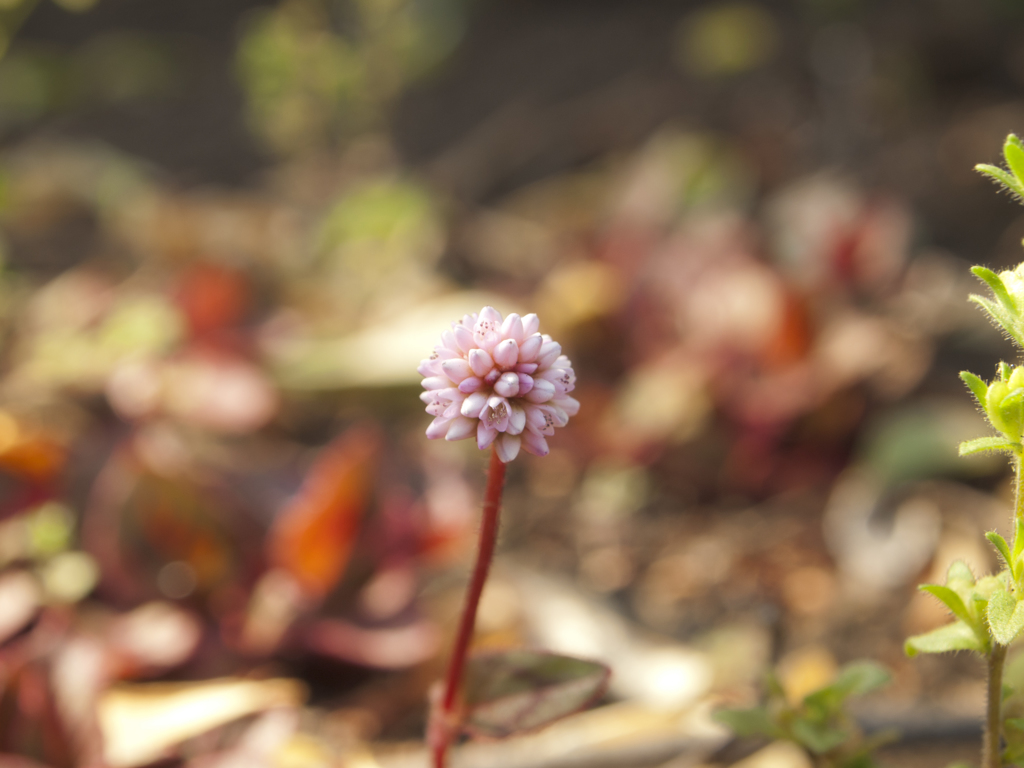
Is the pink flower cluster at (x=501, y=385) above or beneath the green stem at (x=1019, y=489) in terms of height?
above

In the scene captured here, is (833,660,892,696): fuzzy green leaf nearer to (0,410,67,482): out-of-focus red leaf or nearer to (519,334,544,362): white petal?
(519,334,544,362): white petal

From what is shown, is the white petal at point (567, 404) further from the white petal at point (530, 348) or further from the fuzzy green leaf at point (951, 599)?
the fuzzy green leaf at point (951, 599)

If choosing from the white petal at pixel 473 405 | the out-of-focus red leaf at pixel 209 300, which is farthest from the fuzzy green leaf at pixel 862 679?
the out-of-focus red leaf at pixel 209 300

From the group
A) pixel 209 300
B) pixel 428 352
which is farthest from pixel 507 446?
pixel 209 300

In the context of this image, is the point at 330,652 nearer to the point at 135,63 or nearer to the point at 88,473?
the point at 88,473

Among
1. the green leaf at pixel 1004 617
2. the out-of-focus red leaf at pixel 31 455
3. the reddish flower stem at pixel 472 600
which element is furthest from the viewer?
the out-of-focus red leaf at pixel 31 455

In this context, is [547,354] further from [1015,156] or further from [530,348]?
[1015,156]

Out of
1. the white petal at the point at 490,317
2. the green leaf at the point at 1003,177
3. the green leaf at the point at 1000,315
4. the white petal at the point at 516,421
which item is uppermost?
the white petal at the point at 490,317
